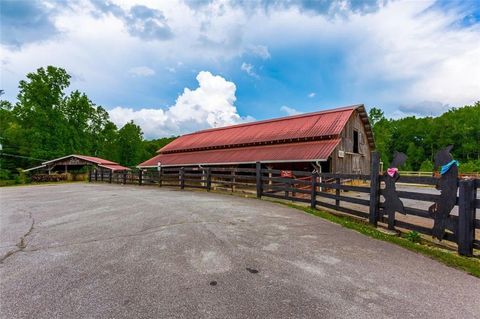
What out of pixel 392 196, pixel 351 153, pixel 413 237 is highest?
pixel 351 153

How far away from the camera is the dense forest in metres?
38.8

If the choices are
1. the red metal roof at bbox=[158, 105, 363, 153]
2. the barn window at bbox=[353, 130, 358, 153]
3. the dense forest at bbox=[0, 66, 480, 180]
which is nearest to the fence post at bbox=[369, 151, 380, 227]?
the red metal roof at bbox=[158, 105, 363, 153]

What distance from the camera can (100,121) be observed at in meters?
54.8

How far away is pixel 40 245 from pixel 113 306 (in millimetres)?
2942

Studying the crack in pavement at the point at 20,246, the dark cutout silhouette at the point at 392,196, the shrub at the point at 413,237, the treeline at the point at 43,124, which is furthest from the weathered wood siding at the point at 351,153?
the treeline at the point at 43,124

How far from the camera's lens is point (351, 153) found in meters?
18.9

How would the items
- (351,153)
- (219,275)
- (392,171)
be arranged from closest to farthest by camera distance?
(219,275) < (392,171) < (351,153)

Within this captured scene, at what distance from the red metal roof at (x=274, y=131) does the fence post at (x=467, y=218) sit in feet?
40.5

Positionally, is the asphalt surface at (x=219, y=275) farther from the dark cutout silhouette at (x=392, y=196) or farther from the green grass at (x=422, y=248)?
the dark cutout silhouette at (x=392, y=196)

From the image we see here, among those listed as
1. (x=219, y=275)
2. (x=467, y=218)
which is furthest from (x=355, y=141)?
(x=219, y=275)

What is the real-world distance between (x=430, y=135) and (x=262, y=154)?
2165 inches

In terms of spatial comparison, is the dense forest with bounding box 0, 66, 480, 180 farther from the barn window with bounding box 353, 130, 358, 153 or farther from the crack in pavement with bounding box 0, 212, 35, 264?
the crack in pavement with bounding box 0, 212, 35, 264

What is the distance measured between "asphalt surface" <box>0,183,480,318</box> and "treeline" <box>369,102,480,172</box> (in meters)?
48.5

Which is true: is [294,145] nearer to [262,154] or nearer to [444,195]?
[262,154]
